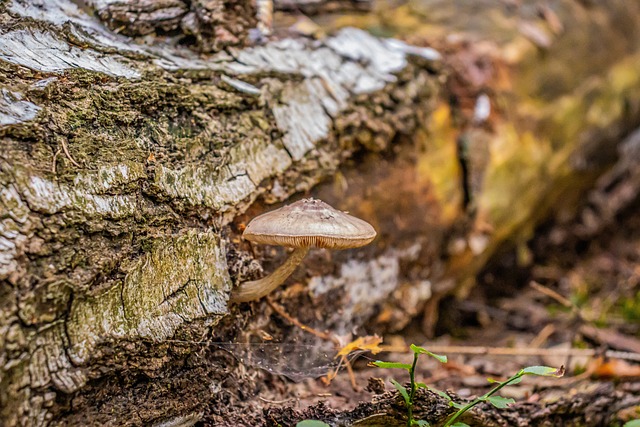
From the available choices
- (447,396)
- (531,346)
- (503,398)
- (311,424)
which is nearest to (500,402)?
(503,398)

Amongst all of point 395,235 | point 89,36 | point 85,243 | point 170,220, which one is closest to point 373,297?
point 395,235

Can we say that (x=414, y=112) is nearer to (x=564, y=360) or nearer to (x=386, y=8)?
(x=386, y=8)

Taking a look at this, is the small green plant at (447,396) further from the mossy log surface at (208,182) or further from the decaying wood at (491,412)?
the mossy log surface at (208,182)

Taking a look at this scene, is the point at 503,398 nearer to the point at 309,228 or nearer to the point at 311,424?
the point at 311,424

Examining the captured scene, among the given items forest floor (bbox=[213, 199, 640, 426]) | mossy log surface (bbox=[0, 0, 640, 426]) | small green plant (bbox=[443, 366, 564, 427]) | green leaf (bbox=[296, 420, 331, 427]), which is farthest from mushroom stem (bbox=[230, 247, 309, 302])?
small green plant (bbox=[443, 366, 564, 427])

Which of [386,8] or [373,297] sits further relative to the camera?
[386,8]

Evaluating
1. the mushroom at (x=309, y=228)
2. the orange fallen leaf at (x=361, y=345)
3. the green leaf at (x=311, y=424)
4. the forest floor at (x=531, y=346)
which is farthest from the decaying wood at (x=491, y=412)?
the mushroom at (x=309, y=228)
